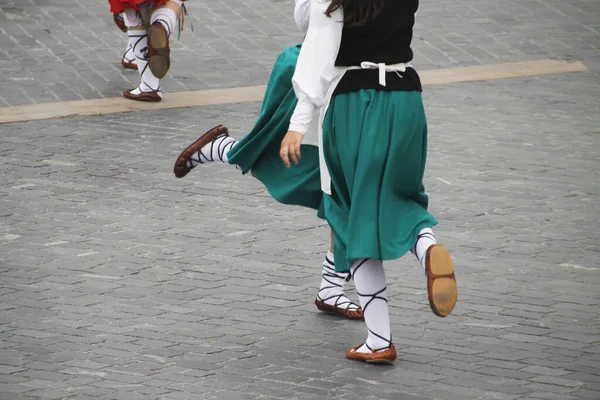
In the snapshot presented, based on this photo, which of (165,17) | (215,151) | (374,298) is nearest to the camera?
(374,298)

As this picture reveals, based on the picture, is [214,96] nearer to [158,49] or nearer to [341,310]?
[158,49]

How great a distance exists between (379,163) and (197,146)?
4.44 feet

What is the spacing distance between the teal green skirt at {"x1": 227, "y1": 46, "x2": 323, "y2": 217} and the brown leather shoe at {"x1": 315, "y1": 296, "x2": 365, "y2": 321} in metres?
0.52

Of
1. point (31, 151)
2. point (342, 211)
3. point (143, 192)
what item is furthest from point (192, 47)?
point (342, 211)

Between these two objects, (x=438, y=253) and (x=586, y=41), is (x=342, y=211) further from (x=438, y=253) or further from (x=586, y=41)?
(x=586, y=41)

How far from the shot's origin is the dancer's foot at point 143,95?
9.98 meters

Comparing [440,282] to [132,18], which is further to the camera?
[132,18]

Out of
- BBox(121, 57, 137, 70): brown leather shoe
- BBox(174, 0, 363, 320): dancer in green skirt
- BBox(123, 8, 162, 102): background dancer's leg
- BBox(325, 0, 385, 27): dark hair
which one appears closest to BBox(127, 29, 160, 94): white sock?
BBox(123, 8, 162, 102): background dancer's leg

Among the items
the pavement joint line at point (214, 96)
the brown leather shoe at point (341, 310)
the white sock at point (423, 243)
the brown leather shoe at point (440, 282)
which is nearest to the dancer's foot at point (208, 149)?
the brown leather shoe at point (341, 310)

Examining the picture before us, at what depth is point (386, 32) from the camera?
513cm

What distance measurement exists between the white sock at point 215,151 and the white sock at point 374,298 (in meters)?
1.03

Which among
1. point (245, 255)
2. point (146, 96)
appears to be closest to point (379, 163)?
point (245, 255)

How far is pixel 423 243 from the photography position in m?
5.18

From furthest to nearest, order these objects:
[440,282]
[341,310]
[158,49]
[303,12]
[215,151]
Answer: [158,49]
[215,151]
[341,310]
[303,12]
[440,282]
